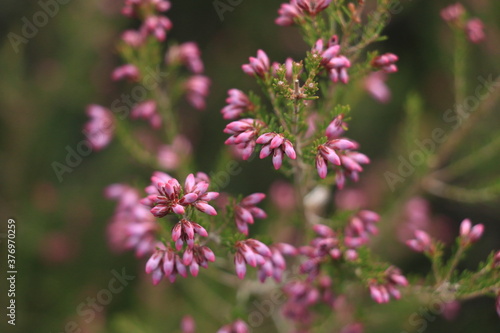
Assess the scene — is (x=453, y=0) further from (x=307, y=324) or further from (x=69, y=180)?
(x=69, y=180)

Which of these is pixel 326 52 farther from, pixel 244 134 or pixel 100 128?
pixel 100 128

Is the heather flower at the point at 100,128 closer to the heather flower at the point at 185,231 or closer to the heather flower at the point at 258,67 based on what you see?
the heather flower at the point at 258,67

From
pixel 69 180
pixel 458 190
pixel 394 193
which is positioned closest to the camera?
pixel 458 190

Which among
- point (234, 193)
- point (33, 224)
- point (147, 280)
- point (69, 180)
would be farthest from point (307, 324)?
point (69, 180)

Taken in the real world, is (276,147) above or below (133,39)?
above

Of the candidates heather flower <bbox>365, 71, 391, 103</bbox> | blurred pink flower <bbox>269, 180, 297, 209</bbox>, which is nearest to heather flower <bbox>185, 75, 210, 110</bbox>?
heather flower <bbox>365, 71, 391, 103</bbox>

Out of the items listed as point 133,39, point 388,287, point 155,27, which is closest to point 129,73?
point 133,39
